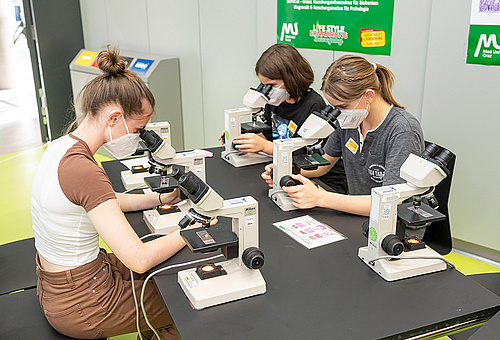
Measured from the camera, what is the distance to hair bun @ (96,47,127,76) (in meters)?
1.59

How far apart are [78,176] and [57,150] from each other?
0.46ft

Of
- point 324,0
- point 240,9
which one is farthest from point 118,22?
point 324,0

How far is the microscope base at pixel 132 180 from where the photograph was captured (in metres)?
2.17

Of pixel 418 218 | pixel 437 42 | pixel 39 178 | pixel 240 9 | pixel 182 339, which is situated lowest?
pixel 182 339

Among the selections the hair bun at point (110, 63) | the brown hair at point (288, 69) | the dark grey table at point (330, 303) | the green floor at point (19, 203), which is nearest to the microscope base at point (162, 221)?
the dark grey table at point (330, 303)

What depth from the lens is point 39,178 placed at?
1.48 m

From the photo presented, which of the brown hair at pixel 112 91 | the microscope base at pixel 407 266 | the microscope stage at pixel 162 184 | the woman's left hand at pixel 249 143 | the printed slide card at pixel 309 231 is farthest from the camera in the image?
the woman's left hand at pixel 249 143

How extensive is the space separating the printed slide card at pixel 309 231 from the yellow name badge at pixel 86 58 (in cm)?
372

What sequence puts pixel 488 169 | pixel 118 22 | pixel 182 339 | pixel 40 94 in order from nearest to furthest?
pixel 182 339, pixel 488 169, pixel 118 22, pixel 40 94

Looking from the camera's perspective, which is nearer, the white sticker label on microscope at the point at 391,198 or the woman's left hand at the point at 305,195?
the white sticker label on microscope at the point at 391,198

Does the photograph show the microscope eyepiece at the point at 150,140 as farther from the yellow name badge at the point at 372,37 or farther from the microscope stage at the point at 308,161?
the yellow name badge at the point at 372,37

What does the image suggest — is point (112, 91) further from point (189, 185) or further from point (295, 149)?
point (295, 149)

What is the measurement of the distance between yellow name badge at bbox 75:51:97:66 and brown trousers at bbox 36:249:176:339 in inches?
145

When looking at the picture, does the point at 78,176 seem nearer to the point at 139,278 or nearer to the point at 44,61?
the point at 139,278
